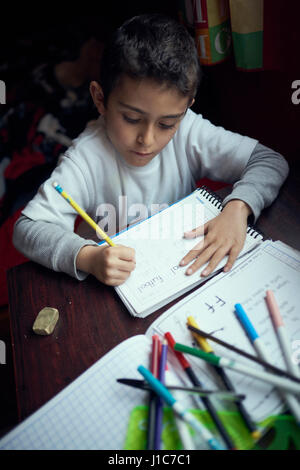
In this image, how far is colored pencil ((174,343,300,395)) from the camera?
376 mm

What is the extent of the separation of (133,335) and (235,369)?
0.51 feet

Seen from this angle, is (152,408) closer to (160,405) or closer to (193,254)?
(160,405)

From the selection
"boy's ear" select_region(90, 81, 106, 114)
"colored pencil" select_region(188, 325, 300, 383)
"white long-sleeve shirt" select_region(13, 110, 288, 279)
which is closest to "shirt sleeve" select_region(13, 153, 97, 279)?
"white long-sleeve shirt" select_region(13, 110, 288, 279)

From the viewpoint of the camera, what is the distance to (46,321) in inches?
20.1

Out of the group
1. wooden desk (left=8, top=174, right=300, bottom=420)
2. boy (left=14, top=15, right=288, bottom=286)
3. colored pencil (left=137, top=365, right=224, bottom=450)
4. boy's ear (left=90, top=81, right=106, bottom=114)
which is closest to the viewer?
colored pencil (left=137, top=365, right=224, bottom=450)

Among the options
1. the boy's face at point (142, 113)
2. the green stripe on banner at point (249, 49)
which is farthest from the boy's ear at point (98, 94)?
the green stripe on banner at point (249, 49)

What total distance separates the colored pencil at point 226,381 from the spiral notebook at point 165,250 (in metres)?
0.07

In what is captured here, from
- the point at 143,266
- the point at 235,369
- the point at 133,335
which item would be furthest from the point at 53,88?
the point at 235,369

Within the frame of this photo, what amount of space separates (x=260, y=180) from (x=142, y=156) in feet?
0.84

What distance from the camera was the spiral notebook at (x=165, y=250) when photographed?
52 cm

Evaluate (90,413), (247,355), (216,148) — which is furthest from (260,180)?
(90,413)

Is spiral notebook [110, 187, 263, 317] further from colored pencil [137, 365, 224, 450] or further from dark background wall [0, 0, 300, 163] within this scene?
dark background wall [0, 0, 300, 163]

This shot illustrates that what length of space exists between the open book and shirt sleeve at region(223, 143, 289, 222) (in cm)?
12

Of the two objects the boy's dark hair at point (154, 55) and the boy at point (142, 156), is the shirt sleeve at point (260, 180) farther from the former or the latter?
the boy's dark hair at point (154, 55)
